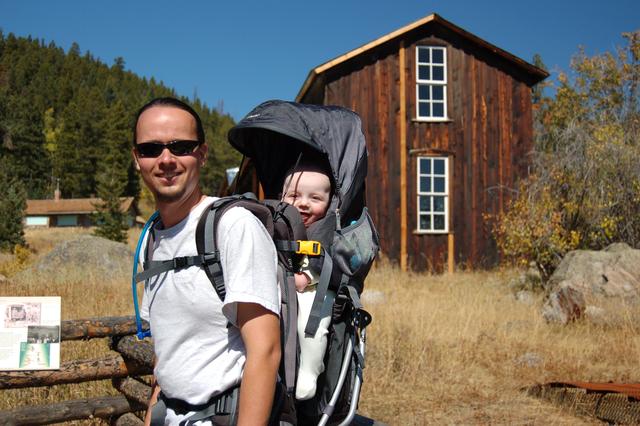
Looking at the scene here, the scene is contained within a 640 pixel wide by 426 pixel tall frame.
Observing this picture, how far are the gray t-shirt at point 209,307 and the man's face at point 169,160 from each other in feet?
0.34

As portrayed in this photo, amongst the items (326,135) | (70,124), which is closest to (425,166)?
(326,135)

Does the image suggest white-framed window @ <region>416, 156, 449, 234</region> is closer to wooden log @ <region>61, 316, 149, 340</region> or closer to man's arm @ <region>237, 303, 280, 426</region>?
wooden log @ <region>61, 316, 149, 340</region>

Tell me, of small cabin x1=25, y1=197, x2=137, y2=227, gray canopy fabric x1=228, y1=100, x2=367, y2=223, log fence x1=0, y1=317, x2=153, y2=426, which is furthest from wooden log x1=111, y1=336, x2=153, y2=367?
small cabin x1=25, y1=197, x2=137, y2=227

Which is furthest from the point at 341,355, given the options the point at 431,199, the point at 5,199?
the point at 5,199

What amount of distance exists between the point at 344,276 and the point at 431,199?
15057 mm

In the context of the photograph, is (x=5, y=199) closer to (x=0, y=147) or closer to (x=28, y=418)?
(x=28, y=418)

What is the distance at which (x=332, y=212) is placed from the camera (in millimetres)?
2537

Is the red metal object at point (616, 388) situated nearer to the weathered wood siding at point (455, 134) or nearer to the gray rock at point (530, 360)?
the gray rock at point (530, 360)

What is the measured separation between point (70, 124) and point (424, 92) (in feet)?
319

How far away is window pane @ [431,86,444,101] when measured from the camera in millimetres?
17250

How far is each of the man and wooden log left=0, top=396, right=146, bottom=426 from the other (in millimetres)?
2721

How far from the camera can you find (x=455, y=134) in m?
17.2

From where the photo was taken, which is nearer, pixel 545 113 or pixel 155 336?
A: pixel 155 336

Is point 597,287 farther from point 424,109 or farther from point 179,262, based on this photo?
point 179,262
